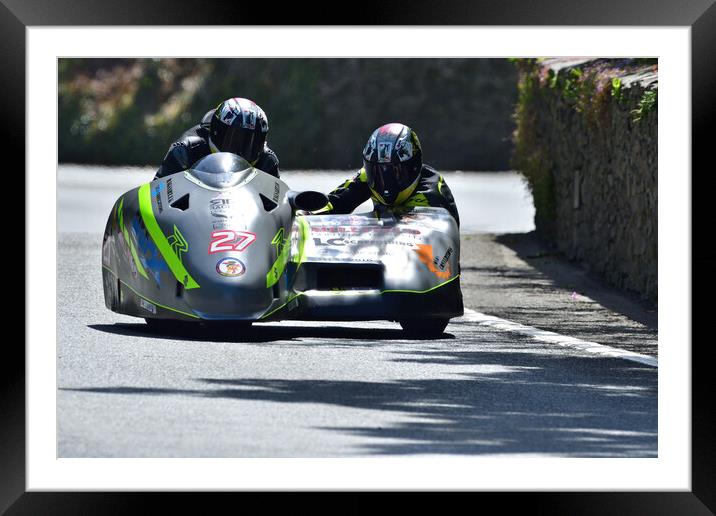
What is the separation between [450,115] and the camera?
3788cm

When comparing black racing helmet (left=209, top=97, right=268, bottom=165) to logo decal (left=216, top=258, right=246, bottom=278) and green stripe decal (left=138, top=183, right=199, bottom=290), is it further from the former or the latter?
logo decal (left=216, top=258, right=246, bottom=278)

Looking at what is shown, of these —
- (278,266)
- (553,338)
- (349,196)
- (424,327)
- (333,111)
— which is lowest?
(553,338)

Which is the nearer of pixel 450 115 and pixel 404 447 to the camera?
pixel 404 447

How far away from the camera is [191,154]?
14.1m

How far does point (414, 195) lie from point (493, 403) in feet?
12.2

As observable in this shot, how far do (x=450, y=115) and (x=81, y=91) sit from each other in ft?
30.2

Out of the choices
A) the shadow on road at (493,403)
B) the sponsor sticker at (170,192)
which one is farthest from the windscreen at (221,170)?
the shadow on road at (493,403)

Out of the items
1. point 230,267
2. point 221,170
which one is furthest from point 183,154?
point 230,267

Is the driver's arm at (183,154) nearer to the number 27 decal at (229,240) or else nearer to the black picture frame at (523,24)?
the number 27 decal at (229,240)

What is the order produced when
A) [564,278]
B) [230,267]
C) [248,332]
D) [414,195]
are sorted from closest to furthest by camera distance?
[230,267] < [248,332] < [414,195] < [564,278]

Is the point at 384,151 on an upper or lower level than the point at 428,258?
upper

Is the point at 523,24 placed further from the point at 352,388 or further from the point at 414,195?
the point at 414,195
